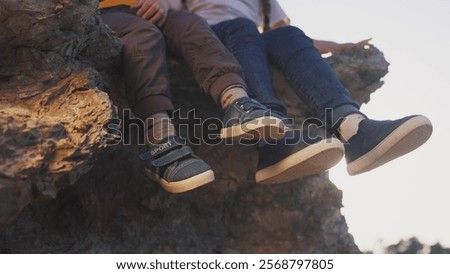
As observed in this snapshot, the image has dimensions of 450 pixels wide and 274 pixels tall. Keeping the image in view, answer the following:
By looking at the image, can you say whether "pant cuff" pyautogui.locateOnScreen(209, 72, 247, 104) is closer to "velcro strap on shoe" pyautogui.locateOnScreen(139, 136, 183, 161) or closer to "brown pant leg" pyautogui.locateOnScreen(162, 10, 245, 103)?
"brown pant leg" pyautogui.locateOnScreen(162, 10, 245, 103)

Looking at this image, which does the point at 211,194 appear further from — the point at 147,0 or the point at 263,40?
the point at 147,0

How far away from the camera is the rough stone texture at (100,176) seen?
1510 mm

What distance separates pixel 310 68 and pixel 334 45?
27.3 inches

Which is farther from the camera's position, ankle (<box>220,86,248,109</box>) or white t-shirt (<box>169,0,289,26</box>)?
white t-shirt (<box>169,0,289,26</box>)

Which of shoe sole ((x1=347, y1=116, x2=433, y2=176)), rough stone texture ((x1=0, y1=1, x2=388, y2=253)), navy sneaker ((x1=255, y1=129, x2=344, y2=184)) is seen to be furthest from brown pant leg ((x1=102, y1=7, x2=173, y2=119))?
shoe sole ((x1=347, y1=116, x2=433, y2=176))

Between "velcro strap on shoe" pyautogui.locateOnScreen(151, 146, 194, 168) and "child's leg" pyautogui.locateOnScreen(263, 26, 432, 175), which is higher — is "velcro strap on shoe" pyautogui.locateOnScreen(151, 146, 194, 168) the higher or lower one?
the lower one

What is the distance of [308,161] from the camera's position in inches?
74.0

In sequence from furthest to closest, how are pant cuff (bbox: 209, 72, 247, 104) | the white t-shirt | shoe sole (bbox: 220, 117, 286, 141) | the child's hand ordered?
the white t-shirt, the child's hand, pant cuff (bbox: 209, 72, 247, 104), shoe sole (bbox: 220, 117, 286, 141)

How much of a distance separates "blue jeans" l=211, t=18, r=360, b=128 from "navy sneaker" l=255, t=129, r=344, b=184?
8.7 inches

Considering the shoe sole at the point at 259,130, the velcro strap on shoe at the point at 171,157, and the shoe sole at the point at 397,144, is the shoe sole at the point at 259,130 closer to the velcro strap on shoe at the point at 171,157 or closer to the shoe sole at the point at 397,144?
the velcro strap on shoe at the point at 171,157

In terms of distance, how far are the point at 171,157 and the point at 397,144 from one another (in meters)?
0.92

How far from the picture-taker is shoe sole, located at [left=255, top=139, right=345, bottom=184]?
183 cm

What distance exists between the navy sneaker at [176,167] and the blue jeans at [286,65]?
0.47 metres

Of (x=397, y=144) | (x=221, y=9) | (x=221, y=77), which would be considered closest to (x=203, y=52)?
(x=221, y=77)
